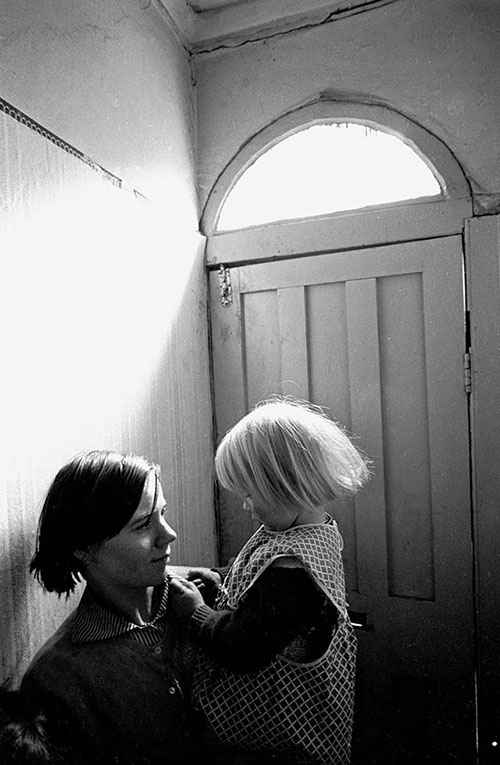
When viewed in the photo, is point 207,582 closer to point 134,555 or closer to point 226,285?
point 134,555

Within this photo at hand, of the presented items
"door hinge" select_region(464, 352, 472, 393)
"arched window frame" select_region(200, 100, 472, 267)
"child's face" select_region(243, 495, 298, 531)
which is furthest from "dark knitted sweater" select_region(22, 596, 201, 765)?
"arched window frame" select_region(200, 100, 472, 267)

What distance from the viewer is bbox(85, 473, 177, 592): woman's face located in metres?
1.23

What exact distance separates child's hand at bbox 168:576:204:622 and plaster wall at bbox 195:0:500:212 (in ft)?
5.02

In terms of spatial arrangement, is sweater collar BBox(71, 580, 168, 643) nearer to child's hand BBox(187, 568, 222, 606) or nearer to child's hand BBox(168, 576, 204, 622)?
child's hand BBox(168, 576, 204, 622)

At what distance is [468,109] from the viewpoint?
1.97 meters

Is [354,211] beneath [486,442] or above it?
above

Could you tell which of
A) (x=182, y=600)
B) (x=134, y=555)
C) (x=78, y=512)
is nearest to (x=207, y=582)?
(x=182, y=600)

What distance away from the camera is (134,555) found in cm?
124

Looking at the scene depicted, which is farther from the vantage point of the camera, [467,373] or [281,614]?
[467,373]

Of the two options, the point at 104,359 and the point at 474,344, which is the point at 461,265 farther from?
the point at 104,359

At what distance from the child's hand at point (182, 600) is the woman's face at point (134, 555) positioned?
6cm

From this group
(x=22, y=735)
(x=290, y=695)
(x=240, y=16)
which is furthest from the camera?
(x=240, y=16)

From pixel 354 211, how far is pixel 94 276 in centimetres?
104

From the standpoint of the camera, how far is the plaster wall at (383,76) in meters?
1.95
